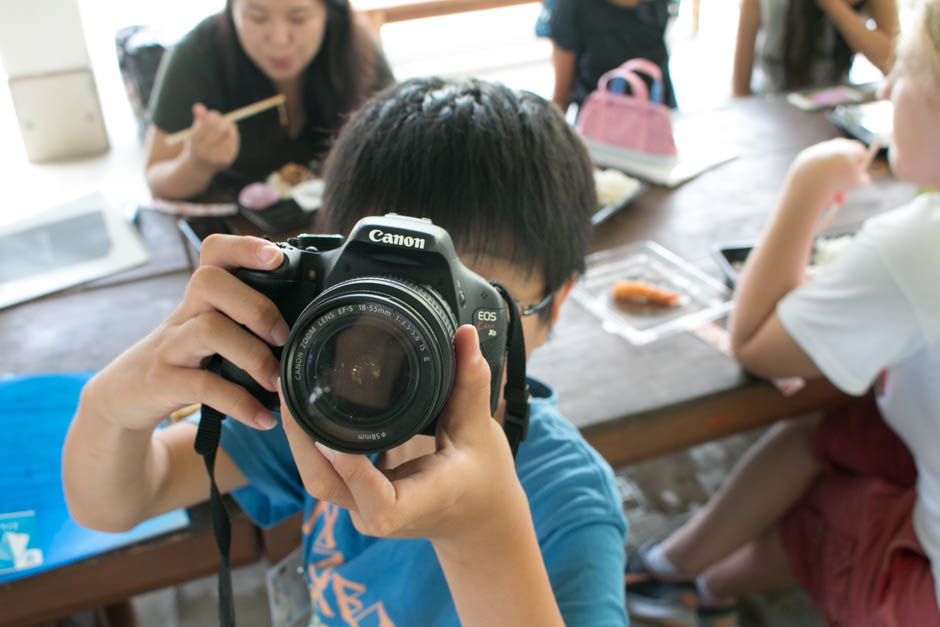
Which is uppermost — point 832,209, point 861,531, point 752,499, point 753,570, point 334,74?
point 334,74

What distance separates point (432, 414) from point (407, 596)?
35 centimetres

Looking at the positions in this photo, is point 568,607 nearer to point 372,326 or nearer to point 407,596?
point 407,596

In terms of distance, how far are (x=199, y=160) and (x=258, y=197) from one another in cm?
16

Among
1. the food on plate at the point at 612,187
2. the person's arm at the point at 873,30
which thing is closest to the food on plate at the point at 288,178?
the food on plate at the point at 612,187

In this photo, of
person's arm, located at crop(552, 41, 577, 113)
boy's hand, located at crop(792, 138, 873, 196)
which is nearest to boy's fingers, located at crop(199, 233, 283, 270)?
boy's hand, located at crop(792, 138, 873, 196)

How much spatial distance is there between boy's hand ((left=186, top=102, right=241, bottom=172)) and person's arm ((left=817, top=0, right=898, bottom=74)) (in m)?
1.95

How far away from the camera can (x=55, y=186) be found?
3.14 meters

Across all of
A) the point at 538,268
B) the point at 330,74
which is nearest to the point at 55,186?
the point at 330,74

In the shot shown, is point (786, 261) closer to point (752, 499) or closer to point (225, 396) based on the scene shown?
point (752, 499)

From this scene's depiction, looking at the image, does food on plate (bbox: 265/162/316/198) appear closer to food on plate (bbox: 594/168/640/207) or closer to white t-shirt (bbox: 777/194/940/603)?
food on plate (bbox: 594/168/640/207)

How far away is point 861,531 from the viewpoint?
1151 millimetres

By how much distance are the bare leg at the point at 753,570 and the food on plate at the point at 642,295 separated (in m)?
0.53

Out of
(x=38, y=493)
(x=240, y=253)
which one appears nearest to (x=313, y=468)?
(x=240, y=253)

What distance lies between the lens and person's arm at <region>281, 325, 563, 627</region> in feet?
1.68
